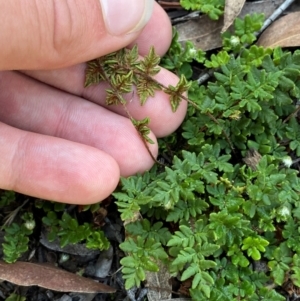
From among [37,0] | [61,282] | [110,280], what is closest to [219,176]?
[110,280]

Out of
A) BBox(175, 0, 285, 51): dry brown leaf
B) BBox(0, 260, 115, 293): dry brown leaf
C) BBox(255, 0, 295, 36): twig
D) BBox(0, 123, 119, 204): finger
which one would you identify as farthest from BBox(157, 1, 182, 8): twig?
BBox(0, 260, 115, 293): dry brown leaf

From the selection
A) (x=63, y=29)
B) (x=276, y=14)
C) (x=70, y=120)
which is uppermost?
(x=63, y=29)

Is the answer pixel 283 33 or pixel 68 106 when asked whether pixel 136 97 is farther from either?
pixel 283 33

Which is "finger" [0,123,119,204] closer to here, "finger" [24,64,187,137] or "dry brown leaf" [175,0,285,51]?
"finger" [24,64,187,137]

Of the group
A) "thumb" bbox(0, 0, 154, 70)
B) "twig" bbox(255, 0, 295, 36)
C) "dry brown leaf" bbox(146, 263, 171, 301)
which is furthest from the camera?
"twig" bbox(255, 0, 295, 36)

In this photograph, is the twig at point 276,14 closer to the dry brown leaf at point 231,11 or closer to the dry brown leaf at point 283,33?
the dry brown leaf at point 283,33

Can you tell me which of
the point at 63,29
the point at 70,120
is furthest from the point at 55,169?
the point at 63,29

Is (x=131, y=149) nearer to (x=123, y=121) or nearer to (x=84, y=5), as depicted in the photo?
(x=123, y=121)
